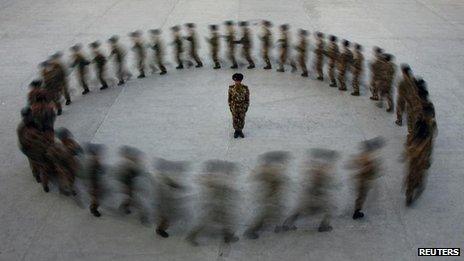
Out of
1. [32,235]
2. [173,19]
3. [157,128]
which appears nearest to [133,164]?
[32,235]

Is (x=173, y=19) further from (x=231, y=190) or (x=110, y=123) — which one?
(x=231, y=190)

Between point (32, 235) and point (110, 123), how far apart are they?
105 inches

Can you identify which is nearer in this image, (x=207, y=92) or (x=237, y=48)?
(x=207, y=92)

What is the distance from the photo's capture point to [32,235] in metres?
5.08

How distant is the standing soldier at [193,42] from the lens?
29.3ft

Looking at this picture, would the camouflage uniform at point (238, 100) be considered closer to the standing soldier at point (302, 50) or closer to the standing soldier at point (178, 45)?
the standing soldier at point (302, 50)

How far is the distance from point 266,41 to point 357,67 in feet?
6.42

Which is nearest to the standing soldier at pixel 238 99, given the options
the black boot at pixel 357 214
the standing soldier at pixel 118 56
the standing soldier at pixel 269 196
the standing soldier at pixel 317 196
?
Result: the standing soldier at pixel 269 196

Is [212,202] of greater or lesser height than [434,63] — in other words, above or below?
above

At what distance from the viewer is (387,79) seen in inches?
285

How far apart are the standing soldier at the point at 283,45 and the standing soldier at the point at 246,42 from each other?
575 millimetres

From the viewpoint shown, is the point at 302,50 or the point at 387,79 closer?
the point at 387,79

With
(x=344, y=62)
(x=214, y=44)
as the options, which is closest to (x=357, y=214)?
(x=344, y=62)

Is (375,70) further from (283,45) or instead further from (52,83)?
(52,83)
